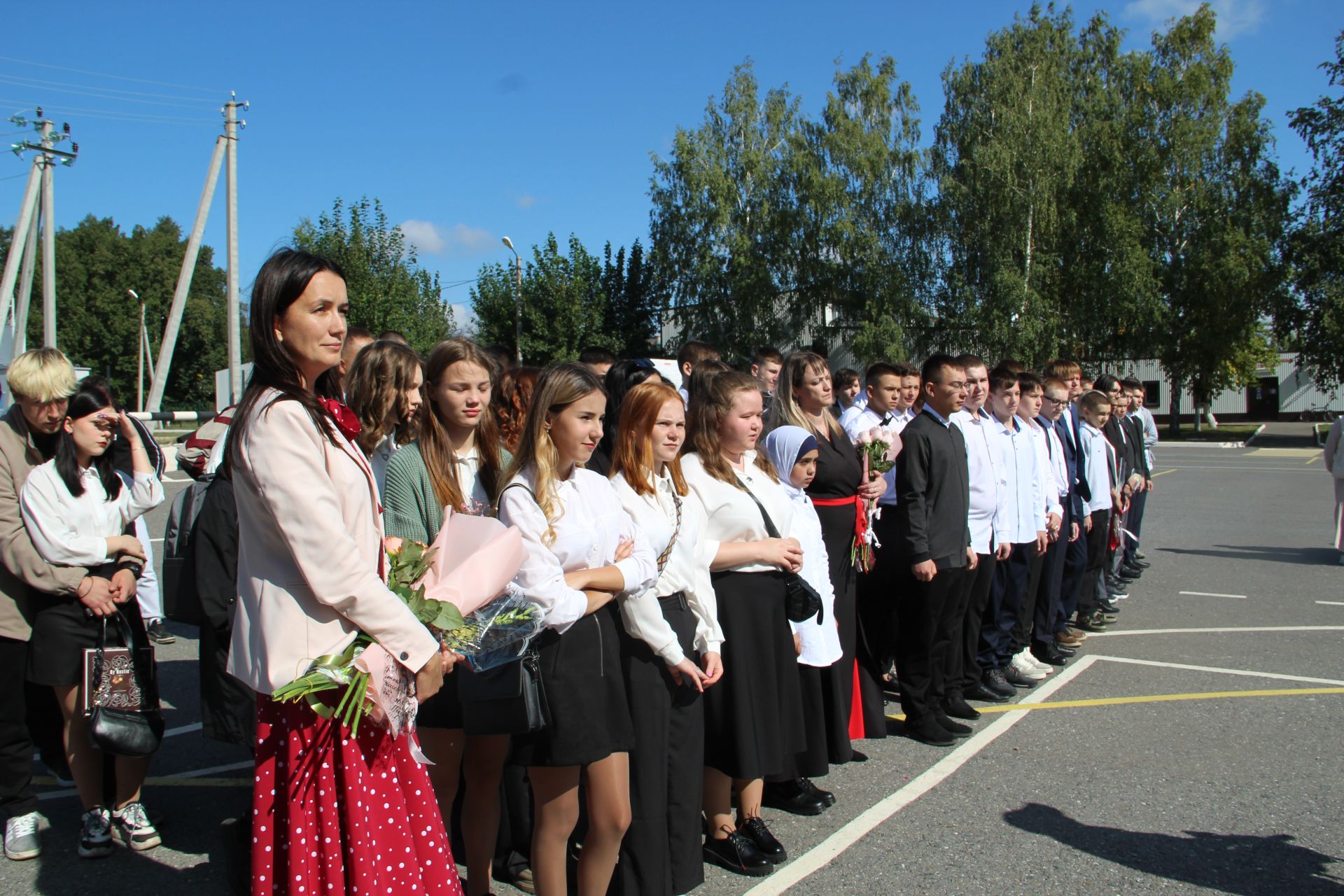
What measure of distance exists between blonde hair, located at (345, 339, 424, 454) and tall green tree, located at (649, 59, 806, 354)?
32309mm

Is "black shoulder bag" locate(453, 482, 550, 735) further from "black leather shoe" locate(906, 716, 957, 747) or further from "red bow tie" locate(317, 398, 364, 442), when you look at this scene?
"black leather shoe" locate(906, 716, 957, 747)

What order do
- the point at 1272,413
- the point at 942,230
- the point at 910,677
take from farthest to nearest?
the point at 1272,413, the point at 942,230, the point at 910,677

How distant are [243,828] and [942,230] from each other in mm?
34543

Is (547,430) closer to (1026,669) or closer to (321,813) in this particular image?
(321,813)

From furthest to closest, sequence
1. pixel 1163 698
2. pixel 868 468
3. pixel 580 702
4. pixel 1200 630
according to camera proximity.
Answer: pixel 1200 630 → pixel 1163 698 → pixel 868 468 → pixel 580 702

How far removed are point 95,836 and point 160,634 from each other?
407 centimetres

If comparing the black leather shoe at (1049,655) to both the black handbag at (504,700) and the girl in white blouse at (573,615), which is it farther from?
the black handbag at (504,700)

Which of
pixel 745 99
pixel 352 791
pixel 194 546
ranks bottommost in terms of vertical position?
pixel 352 791

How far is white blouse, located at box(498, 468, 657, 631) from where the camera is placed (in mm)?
2840

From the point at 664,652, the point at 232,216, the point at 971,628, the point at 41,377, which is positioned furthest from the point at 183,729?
the point at 232,216

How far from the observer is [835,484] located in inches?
199

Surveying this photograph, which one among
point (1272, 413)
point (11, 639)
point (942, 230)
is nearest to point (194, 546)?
point (11, 639)

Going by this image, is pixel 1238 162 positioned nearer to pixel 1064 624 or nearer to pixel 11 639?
pixel 1064 624

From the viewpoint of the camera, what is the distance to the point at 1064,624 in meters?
7.56
